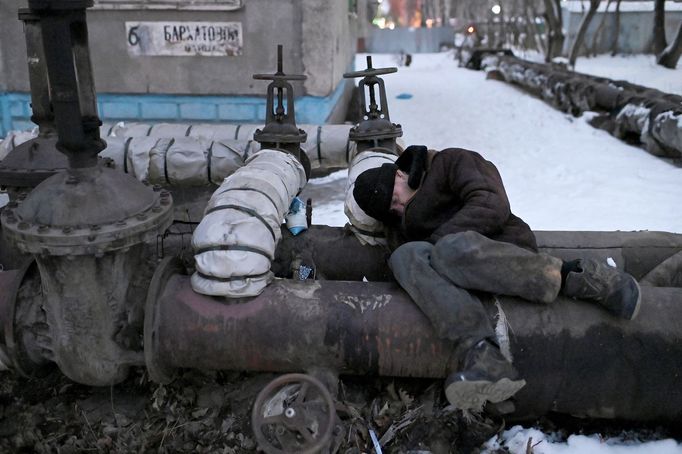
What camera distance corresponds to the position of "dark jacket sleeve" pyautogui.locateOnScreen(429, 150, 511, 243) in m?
2.69

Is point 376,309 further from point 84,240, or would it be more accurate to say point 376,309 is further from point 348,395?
point 84,240

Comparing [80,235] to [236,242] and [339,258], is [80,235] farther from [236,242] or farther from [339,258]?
[339,258]

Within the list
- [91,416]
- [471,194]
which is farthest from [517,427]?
[91,416]

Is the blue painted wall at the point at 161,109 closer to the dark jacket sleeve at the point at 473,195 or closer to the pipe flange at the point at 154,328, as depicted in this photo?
the dark jacket sleeve at the point at 473,195

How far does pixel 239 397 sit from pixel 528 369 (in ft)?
4.34

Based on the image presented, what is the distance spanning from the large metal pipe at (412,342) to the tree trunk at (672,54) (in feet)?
57.5

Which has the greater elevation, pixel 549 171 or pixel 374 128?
pixel 374 128

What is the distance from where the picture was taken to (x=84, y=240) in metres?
2.30

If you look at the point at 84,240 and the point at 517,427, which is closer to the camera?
the point at 84,240

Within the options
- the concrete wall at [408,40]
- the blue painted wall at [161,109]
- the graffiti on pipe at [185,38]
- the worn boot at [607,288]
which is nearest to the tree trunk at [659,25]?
the blue painted wall at [161,109]

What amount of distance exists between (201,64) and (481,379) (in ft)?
20.9

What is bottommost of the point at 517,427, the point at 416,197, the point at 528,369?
the point at 517,427

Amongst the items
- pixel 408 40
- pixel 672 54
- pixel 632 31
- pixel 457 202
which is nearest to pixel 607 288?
pixel 457 202

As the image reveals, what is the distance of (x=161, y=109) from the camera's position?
25.5ft
